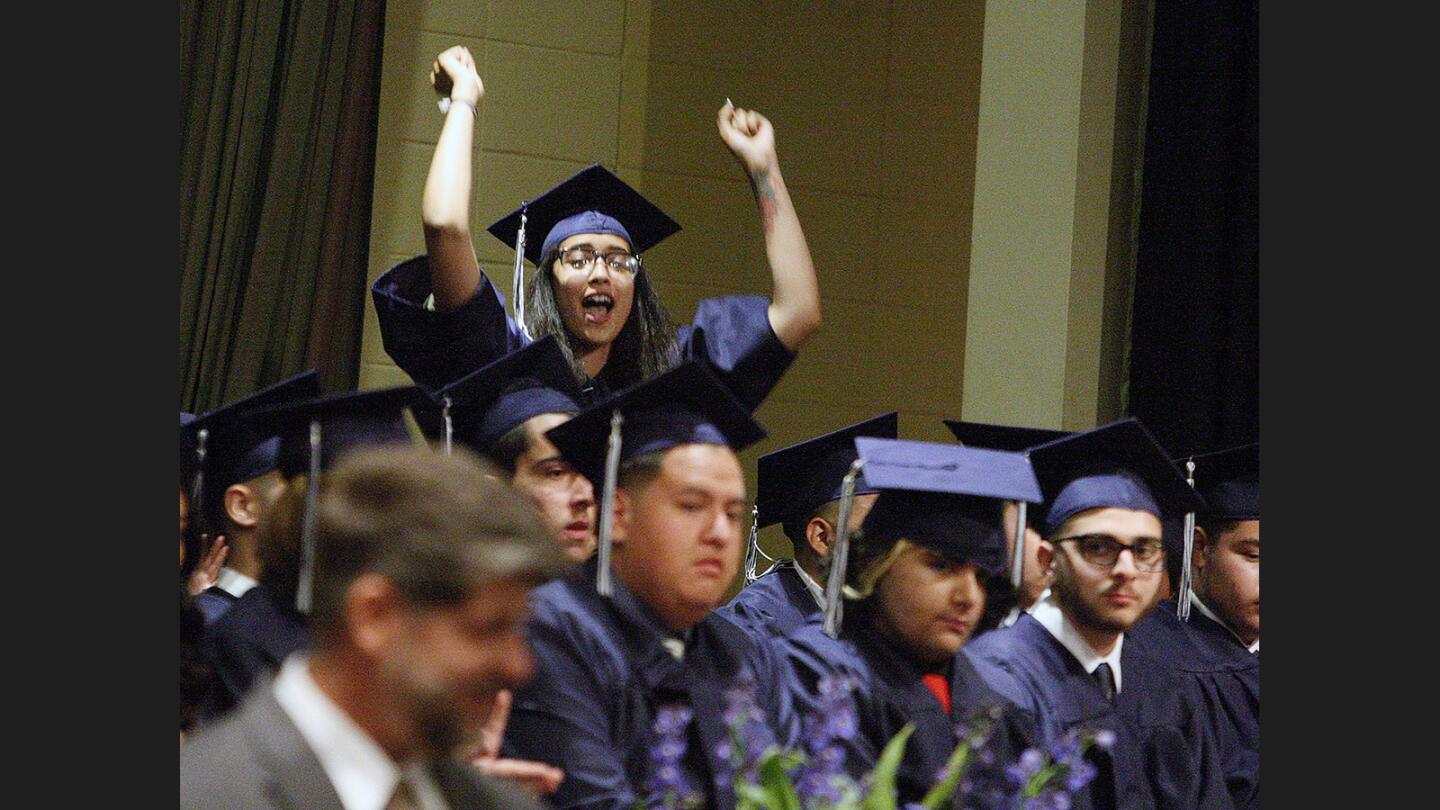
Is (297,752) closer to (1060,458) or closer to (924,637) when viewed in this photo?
(924,637)

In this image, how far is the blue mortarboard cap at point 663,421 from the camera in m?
2.63

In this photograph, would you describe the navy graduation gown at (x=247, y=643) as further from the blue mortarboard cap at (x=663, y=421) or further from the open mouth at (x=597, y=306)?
the open mouth at (x=597, y=306)

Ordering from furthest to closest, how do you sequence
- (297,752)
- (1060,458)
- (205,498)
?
(1060,458)
(205,498)
(297,752)

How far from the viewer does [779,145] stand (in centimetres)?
613

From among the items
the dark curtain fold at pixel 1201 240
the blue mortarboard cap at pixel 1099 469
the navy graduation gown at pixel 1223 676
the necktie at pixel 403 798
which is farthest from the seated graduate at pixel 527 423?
the dark curtain fold at pixel 1201 240

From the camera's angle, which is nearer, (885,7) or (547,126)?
(547,126)

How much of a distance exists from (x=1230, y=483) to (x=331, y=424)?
2.14m

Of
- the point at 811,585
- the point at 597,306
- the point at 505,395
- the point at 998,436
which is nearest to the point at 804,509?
the point at 811,585

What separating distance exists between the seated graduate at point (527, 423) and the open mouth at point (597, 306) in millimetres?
428

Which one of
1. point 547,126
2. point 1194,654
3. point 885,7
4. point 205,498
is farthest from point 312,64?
point 1194,654

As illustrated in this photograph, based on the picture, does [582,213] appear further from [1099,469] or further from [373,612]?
[373,612]

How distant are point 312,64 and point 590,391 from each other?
2.43 metres

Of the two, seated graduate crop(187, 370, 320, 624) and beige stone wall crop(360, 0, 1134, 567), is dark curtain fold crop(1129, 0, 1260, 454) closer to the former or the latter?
beige stone wall crop(360, 0, 1134, 567)

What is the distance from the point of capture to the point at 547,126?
5855 mm
